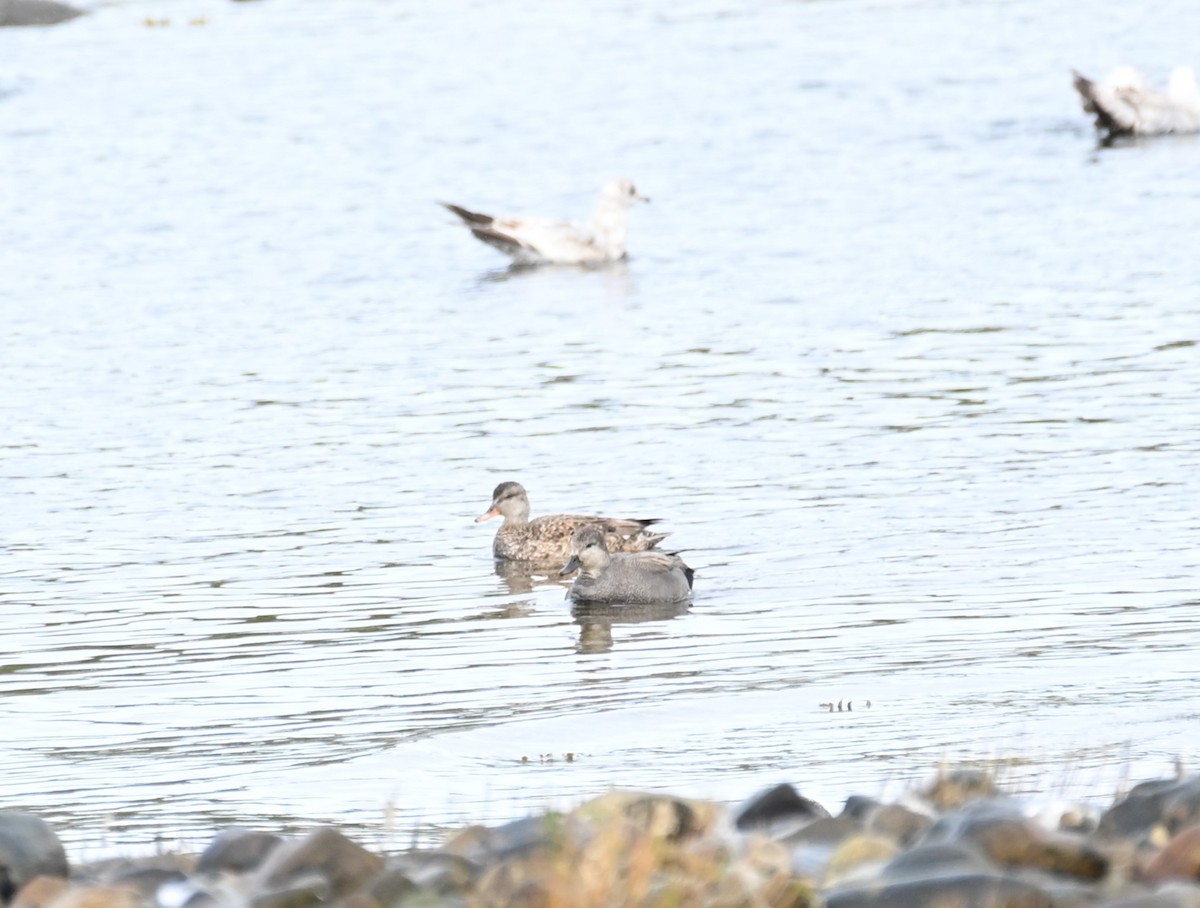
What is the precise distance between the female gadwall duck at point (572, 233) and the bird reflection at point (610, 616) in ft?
31.0

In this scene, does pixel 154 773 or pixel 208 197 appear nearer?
pixel 154 773

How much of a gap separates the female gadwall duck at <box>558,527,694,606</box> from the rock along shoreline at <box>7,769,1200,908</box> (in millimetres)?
4266

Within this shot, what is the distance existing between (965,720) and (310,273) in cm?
1199

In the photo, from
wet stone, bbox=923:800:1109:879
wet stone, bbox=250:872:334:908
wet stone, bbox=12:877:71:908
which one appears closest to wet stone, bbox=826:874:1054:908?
wet stone, bbox=923:800:1109:879

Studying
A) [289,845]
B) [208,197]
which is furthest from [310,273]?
[289,845]

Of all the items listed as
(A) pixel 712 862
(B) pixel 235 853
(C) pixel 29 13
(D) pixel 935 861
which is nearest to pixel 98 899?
(B) pixel 235 853

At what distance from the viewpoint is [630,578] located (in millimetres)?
9844

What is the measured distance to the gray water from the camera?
7320 mm

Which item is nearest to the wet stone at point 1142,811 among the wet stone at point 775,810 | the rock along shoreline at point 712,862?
the rock along shoreline at point 712,862

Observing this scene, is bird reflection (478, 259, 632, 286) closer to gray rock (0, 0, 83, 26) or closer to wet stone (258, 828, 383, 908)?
wet stone (258, 828, 383, 908)

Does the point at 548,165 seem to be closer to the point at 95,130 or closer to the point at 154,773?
the point at 95,130

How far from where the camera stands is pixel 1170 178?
2112cm

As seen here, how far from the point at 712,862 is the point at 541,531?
6.38m

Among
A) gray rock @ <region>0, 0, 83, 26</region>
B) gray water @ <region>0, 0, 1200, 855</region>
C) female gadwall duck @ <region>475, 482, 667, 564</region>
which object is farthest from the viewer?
gray rock @ <region>0, 0, 83, 26</region>
